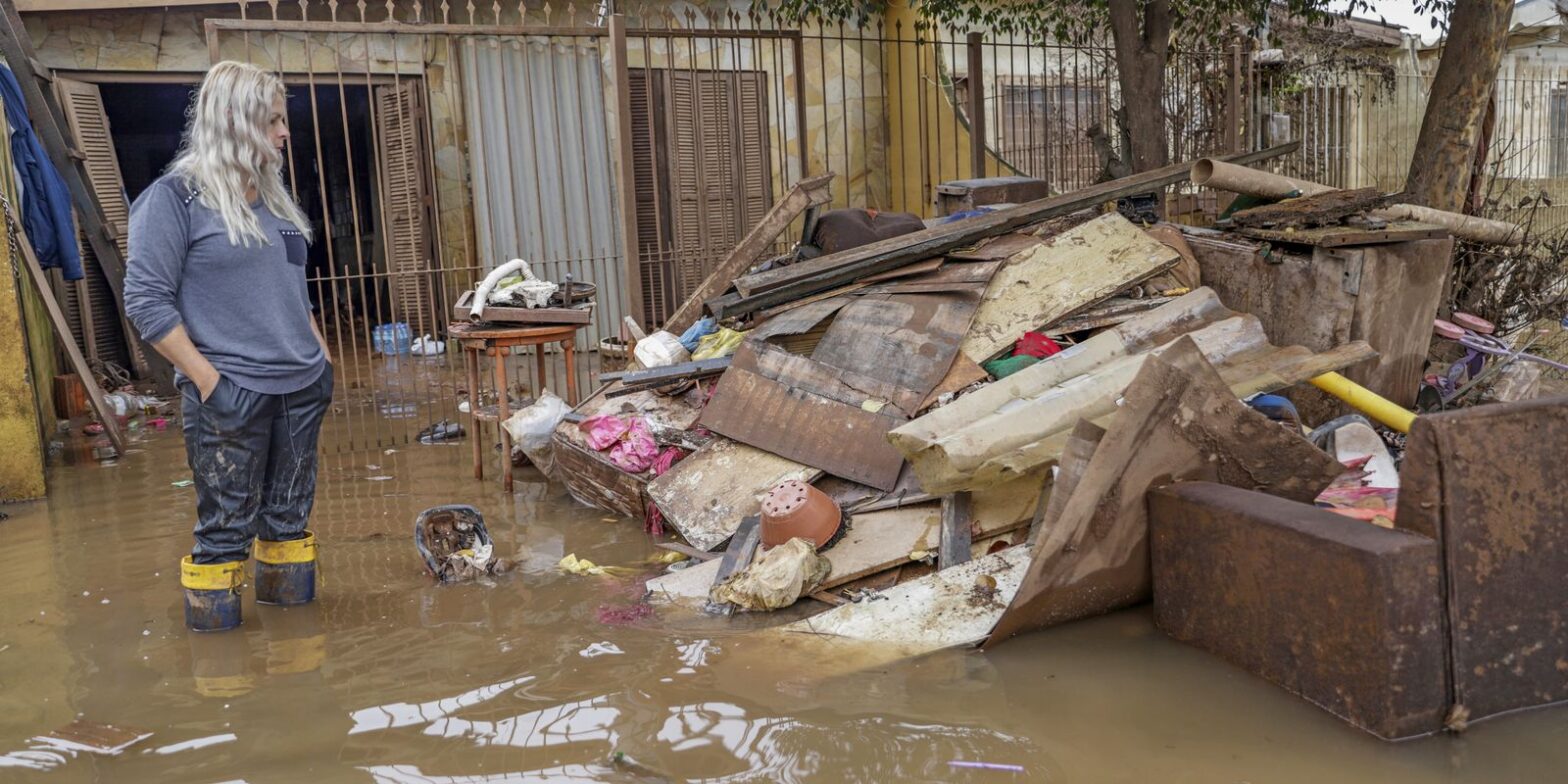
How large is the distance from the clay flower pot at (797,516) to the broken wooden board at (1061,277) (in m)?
1.18

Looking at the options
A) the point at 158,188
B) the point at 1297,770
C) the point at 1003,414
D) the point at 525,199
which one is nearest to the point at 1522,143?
the point at 525,199

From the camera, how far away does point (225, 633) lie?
13.6 feet

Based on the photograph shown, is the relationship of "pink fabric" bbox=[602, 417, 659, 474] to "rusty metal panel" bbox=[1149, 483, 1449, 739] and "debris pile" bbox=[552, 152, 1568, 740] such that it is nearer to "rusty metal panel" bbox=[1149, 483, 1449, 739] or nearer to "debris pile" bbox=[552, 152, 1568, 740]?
"debris pile" bbox=[552, 152, 1568, 740]

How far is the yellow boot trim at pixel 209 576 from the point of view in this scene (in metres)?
4.10

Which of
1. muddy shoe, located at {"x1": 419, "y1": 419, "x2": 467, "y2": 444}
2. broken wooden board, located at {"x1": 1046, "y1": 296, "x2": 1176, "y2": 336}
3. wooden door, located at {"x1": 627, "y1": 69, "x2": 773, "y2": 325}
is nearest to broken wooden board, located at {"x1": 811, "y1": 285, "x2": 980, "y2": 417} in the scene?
broken wooden board, located at {"x1": 1046, "y1": 296, "x2": 1176, "y2": 336}

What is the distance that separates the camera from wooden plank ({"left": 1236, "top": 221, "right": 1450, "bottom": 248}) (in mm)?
5234

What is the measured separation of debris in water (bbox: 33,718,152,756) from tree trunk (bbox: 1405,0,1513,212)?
7.48 m

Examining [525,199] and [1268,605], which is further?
[525,199]

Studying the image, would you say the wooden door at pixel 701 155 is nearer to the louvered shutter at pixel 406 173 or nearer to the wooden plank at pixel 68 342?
the louvered shutter at pixel 406 173

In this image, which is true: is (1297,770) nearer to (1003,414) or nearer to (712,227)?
(1003,414)

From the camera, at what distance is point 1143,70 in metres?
8.40

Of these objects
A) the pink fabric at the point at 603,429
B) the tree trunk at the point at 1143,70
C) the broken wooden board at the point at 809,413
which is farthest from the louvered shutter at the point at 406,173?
the tree trunk at the point at 1143,70

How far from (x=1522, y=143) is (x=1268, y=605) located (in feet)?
48.3

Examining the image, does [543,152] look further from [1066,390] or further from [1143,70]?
[1066,390]
